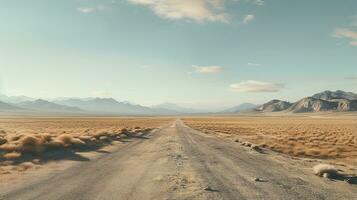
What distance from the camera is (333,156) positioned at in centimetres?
2577

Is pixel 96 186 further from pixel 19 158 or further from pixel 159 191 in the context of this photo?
pixel 19 158

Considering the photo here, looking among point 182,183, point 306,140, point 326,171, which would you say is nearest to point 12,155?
point 182,183

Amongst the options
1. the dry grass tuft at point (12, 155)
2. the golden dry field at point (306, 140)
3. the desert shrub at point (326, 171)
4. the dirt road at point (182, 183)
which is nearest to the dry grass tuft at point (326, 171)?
the desert shrub at point (326, 171)

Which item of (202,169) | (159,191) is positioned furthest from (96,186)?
(202,169)

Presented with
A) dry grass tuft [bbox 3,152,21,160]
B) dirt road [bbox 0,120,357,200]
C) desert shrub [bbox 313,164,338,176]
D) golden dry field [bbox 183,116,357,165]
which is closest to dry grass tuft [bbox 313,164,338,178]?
desert shrub [bbox 313,164,338,176]

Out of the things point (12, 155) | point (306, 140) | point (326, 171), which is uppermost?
point (12, 155)

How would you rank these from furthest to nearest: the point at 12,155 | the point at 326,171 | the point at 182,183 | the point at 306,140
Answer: the point at 306,140
the point at 12,155
the point at 326,171
the point at 182,183

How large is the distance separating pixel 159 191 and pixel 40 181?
478 centimetres

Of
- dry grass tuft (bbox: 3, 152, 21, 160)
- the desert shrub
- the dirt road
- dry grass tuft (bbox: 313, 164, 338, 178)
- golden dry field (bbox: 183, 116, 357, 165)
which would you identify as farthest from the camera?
golden dry field (bbox: 183, 116, 357, 165)

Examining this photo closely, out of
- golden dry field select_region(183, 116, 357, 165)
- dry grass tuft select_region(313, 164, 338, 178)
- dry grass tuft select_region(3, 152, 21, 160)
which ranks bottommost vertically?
golden dry field select_region(183, 116, 357, 165)

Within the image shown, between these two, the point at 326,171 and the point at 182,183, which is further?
the point at 326,171

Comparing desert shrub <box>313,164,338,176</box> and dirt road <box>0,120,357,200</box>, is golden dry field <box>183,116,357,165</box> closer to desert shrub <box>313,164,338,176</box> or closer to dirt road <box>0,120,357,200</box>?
desert shrub <box>313,164,338,176</box>

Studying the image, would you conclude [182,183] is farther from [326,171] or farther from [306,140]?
[306,140]

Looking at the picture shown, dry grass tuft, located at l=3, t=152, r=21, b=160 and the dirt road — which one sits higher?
dry grass tuft, located at l=3, t=152, r=21, b=160
